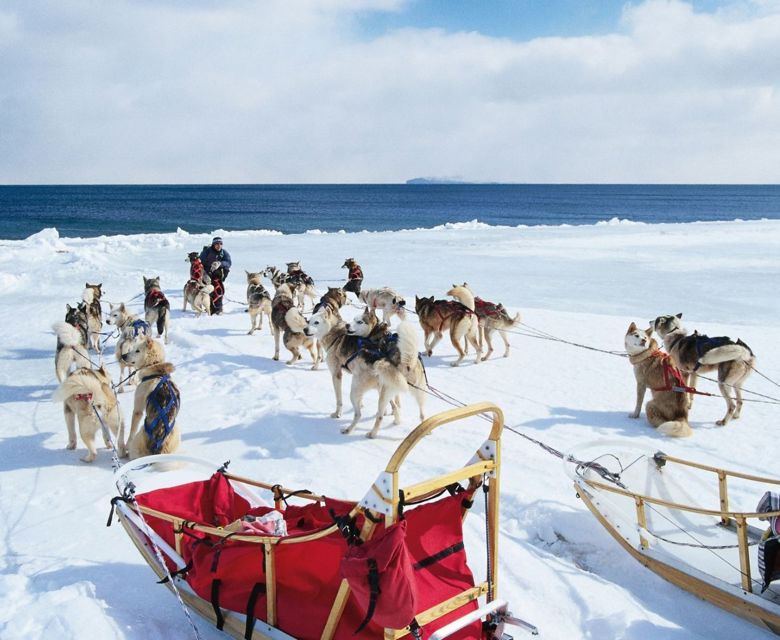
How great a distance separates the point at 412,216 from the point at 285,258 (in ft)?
105

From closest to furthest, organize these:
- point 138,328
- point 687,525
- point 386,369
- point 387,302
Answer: point 687,525 → point 386,369 → point 138,328 → point 387,302

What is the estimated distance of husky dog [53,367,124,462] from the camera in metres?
4.55

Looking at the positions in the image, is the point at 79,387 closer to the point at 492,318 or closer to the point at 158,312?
the point at 158,312

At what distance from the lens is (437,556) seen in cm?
244

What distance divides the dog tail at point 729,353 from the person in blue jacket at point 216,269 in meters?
8.35

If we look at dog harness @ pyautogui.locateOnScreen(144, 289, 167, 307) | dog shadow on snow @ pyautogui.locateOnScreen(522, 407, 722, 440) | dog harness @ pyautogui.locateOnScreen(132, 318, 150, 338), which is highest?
dog harness @ pyautogui.locateOnScreen(144, 289, 167, 307)

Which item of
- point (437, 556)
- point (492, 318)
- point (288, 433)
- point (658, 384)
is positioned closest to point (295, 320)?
point (288, 433)

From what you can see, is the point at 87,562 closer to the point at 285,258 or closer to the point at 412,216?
the point at 285,258

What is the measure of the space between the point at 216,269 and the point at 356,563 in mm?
10657

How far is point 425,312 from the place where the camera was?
332 inches

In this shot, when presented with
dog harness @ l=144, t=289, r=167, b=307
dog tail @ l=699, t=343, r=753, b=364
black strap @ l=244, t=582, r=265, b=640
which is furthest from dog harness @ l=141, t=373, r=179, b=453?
dog tail @ l=699, t=343, r=753, b=364

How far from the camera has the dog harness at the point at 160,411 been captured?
4.44 metres

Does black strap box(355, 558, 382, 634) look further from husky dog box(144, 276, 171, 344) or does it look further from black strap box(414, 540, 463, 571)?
husky dog box(144, 276, 171, 344)

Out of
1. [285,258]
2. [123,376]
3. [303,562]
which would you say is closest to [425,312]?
[123,376]
